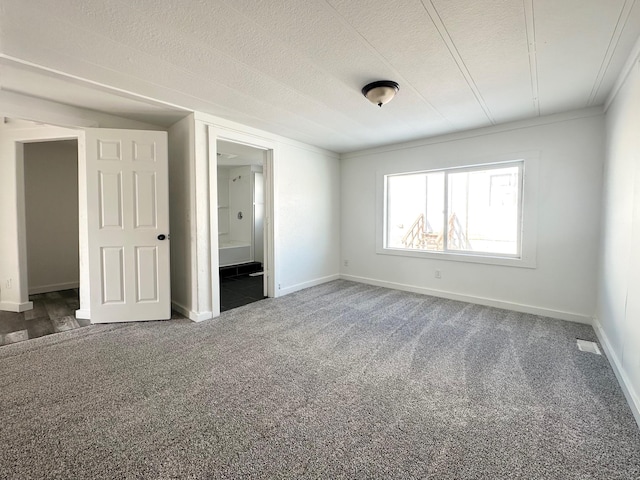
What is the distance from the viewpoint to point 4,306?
360cm

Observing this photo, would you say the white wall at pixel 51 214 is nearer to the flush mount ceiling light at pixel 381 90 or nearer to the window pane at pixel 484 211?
the flush mount ceiling light at pixel 381 90

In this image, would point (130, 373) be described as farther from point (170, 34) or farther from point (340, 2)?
point (340, 2)

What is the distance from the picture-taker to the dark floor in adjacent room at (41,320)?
113 inches

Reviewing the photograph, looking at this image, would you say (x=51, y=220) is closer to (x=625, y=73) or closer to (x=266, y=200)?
(x=266, y=200)

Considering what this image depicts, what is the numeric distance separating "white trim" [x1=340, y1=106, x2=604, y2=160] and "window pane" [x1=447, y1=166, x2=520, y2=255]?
48cm

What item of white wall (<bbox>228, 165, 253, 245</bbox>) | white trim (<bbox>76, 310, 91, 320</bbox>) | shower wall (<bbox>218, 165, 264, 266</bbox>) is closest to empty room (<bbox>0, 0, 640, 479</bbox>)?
white trim (<bbox>76, 310, 91, 320</bbox>)

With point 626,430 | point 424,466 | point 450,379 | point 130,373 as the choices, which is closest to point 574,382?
point 626,430

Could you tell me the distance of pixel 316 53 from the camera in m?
2.02

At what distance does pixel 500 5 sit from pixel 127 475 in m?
2.98

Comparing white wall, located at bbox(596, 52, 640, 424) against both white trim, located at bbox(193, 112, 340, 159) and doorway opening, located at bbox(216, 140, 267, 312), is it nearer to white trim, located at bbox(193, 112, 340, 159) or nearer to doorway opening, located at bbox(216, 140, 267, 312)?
white trim, located at bbox(193, 112, 340, 159)

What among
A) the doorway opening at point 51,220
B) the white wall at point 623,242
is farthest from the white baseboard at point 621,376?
the doorway opening at point 51,220

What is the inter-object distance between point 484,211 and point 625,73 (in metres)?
1.93

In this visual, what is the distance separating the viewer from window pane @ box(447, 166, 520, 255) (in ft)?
12.2

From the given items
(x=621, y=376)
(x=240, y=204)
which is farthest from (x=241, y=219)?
(x=621, y=376)
